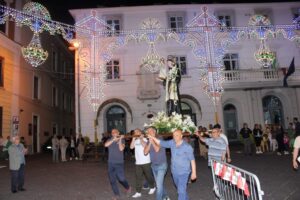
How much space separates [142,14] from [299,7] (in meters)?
13.7

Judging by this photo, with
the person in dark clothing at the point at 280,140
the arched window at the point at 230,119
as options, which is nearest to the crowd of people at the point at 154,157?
the person in dark clothing at the point at 280,140

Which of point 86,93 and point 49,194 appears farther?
point 86,93

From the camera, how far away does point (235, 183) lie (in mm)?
5578

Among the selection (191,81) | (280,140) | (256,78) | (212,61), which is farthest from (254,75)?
(280,140)

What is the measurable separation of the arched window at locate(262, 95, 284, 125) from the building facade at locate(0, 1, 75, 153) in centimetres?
1854

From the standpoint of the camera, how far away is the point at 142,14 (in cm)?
2573

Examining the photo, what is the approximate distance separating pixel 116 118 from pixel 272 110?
43.0 feet

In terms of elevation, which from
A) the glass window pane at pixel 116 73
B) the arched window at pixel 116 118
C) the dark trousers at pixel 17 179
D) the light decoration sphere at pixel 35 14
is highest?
the light decoration sphere at pixel 35 14

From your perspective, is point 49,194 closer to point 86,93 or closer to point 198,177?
point 198,177

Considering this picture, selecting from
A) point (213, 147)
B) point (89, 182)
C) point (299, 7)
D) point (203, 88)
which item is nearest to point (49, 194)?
point (89, 182)

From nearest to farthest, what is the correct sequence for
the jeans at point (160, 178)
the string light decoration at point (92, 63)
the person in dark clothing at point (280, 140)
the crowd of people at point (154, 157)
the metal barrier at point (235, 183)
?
the metal barrier at point (235, 183), the crowd of people at point (154, 157), the jeans at point (160, 178), the person in dark clothing at point (280, 140), the string light decoration at point (92, 63)

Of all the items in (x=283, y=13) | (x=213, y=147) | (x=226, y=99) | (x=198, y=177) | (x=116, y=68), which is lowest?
→ (x=198, y=177)

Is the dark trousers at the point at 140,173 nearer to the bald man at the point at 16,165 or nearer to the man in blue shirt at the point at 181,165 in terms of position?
the man in blue shirt at the point at 181,165

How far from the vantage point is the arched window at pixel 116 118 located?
25.3 metres
